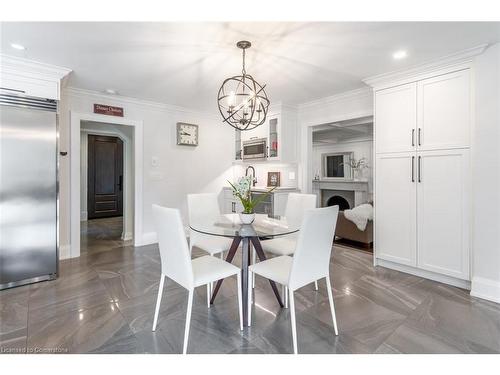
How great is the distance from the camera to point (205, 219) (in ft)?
8.88

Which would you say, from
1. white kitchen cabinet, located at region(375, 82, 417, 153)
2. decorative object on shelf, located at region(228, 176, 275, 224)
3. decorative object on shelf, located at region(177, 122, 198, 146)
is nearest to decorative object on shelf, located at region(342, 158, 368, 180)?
white kitchen cabinet, located at region(375, 82, 417, 153)

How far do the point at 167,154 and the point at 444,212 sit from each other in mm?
4075

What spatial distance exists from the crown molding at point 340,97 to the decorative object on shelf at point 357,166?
300 cm

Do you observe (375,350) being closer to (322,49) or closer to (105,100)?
(322,49)

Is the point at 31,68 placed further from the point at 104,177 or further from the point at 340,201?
the point at 340,201

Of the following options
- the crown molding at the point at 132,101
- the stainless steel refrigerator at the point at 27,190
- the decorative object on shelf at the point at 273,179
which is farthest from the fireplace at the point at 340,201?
the stainless steel refrigerator at the point at 27,190

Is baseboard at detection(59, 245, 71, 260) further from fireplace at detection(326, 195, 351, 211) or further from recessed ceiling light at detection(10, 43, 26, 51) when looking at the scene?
fireplace at detection(326, 195, 351, 211)

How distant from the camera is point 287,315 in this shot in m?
2.22

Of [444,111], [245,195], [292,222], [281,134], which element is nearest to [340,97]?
[281,134]

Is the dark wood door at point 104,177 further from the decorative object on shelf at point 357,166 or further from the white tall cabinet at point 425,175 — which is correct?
the white tall cabinet at point 425,175

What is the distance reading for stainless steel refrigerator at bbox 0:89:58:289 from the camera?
2701 mm

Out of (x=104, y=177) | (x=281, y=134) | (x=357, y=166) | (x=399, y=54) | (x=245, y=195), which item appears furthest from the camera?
(x=104, y=177)

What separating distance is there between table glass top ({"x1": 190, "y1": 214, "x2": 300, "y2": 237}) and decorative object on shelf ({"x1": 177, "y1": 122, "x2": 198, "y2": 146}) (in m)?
2.52

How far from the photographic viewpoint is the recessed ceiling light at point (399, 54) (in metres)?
2.62
